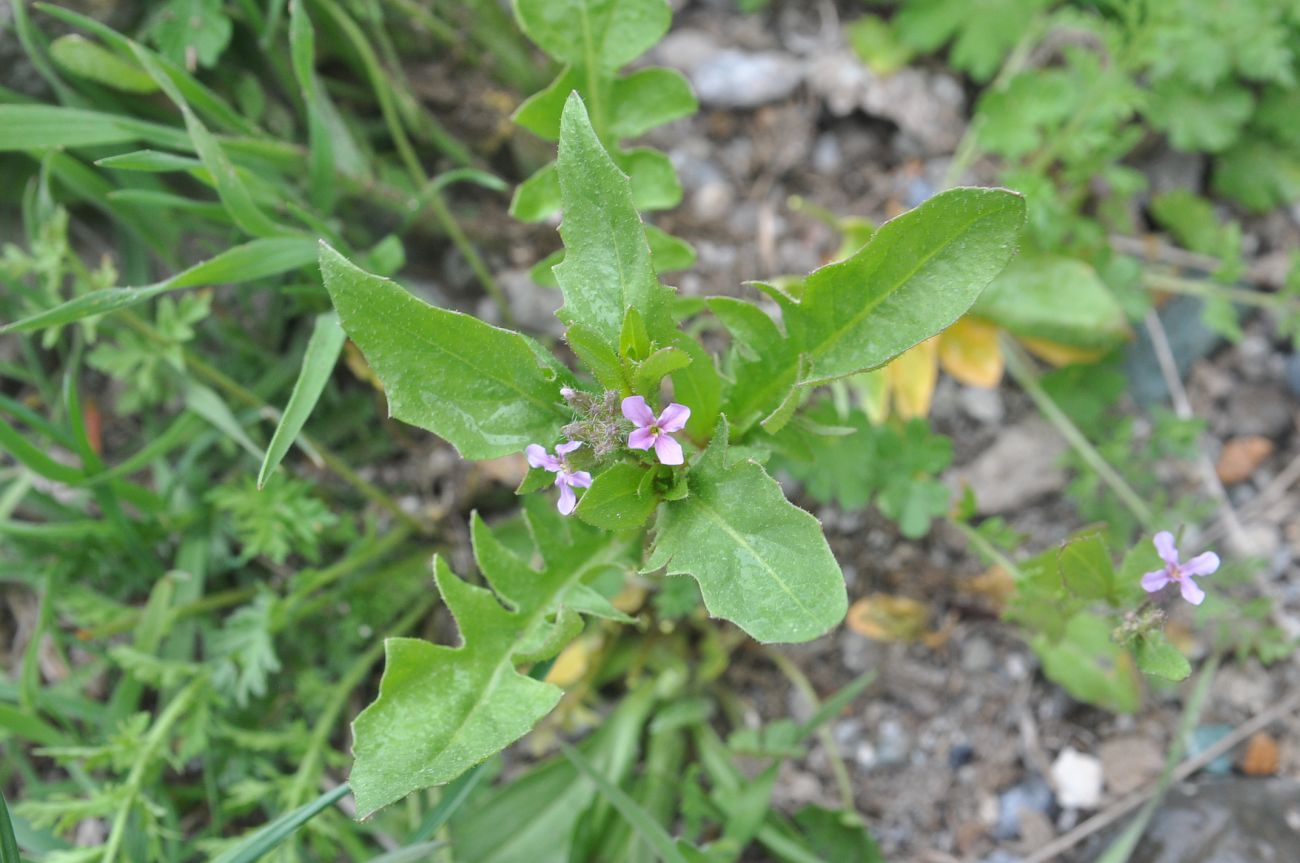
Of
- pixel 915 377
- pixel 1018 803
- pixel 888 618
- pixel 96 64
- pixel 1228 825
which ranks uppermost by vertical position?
pixel 96 64

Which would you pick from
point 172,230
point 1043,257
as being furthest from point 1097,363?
point 172,230

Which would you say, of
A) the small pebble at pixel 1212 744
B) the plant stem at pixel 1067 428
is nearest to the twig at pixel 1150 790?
the small pebble at pixel 1212 744

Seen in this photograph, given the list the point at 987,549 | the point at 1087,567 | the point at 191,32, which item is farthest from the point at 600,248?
the point at 191,32

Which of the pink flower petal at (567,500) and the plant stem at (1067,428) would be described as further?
the plant stem at (1067,428)

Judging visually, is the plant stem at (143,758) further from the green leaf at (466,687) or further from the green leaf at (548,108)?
the green leaf at (548,108)

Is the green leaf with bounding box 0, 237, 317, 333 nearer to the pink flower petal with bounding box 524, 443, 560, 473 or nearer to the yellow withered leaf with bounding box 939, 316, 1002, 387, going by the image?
the pink flower petal with bounding box 524, 443, 560, 473

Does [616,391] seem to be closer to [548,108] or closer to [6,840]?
[548,108]
